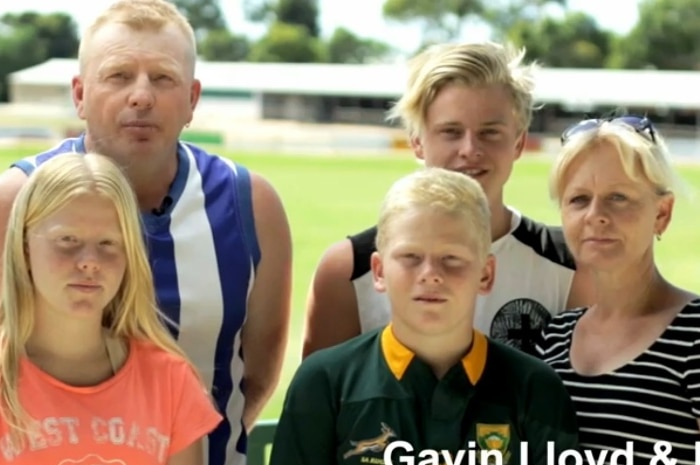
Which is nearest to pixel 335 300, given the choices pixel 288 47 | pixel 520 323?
pixel 520 323

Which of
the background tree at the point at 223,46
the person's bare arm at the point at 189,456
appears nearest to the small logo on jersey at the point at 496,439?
the person's bare arm at the point at 189,456

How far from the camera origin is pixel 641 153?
7.36 feet

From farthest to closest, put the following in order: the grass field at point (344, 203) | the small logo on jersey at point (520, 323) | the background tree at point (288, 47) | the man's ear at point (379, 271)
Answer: the background tree at point (288, 47) < the grass field at point (344, 203) < the small logo on jersey at point (520, 323) < the man's ear at point (379, 271)

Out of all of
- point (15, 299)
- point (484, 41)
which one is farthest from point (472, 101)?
point (15, 299)

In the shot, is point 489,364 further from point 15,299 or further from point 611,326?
point 15,299

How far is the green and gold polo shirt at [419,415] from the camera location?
2055 millimetres

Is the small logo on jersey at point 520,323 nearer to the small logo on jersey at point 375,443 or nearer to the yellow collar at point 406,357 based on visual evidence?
the yellow collar at point 406,357

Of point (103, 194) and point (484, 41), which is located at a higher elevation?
point (484, 41)

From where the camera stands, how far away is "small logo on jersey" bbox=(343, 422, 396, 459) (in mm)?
2049

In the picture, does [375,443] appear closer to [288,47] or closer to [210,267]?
[210,267]

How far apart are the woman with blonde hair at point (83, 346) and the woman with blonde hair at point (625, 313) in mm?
736

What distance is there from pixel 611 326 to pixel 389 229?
490mm

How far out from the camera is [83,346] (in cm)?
216

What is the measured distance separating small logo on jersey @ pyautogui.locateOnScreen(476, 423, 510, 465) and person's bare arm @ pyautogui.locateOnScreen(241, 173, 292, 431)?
2.21ft
